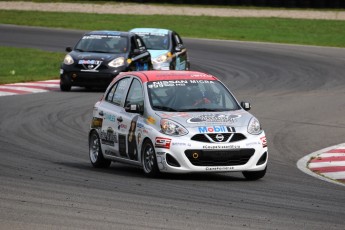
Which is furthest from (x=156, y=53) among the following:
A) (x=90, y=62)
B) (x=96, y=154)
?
(x=96, y=154)

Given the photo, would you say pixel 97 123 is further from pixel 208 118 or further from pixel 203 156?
pixel 203 156

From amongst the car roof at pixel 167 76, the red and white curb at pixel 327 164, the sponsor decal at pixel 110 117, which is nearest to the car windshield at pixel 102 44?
the red and white curb at pixel 327 164

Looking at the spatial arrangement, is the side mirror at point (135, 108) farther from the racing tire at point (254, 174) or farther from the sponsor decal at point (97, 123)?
the racing tire at point (254, 174)

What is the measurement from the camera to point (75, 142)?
18.1 metres

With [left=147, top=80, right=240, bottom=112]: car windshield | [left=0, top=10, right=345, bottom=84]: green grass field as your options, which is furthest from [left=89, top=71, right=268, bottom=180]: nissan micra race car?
[left=0, top=10, right=345, bottom=84]: green grass field

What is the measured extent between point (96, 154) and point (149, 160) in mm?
1894

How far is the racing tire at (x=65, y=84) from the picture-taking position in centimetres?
2722

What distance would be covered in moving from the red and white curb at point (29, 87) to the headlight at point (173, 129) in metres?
13.6

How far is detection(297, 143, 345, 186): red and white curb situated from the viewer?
14.4 m

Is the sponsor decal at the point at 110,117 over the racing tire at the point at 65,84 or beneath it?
over

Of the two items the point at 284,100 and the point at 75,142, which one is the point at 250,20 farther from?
the point at 75,142

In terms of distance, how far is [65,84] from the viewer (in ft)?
89.7

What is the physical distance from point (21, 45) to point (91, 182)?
29.3m

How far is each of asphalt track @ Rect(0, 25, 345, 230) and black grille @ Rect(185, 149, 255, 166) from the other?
25cm
